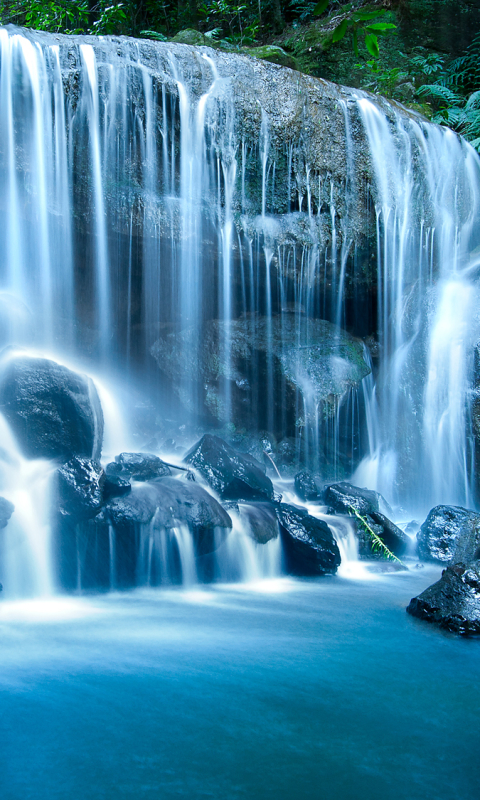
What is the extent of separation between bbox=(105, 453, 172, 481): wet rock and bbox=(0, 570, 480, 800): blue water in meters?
1.96

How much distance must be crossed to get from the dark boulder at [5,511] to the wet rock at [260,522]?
267cm

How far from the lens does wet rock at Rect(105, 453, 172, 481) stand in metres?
7.28

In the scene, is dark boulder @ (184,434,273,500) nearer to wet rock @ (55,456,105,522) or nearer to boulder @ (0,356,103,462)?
boulder @ (0,356,103,462)

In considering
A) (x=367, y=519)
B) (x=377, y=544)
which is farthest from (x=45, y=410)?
(x=377, y=544)

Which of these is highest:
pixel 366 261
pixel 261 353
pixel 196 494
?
pixel 366 261

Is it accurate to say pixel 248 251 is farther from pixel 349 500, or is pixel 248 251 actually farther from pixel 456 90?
pixel 456 90

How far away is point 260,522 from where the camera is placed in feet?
23.0

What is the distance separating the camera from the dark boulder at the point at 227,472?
787 cm

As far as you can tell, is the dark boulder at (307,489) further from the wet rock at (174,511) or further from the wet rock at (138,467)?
the wet rock at (174,511)

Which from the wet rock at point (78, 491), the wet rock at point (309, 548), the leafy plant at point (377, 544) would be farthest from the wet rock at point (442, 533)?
the wet rock at point (78, 491)

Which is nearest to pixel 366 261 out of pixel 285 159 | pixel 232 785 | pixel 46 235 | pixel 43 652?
pixel 285 159

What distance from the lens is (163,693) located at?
3.73m

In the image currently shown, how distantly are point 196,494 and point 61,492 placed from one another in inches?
59.8

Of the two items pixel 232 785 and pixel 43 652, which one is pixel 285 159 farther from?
pixel 232 785
